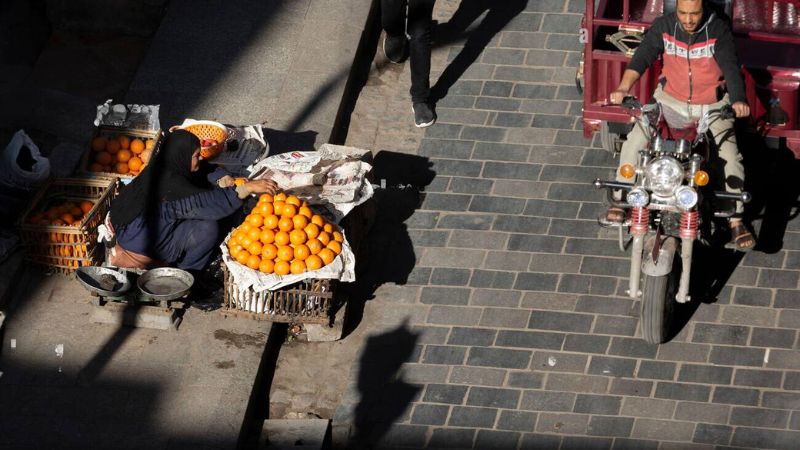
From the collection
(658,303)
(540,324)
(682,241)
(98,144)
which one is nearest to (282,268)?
(540,324)

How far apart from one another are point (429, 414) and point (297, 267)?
130cm

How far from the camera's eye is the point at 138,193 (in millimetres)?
9055

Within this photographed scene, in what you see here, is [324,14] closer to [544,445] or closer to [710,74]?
[710,74]

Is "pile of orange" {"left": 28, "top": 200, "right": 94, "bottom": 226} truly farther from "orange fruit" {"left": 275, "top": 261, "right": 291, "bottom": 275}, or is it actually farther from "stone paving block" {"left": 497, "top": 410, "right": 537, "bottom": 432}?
"stone paving block" {"left": 497, "top": 410, "right": 537, "bottom": 432}

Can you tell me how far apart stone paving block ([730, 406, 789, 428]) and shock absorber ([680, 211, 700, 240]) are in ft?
4.03

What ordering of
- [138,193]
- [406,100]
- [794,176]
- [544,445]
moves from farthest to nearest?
[406,100] < [794,176] < [138,193] < [544,445]

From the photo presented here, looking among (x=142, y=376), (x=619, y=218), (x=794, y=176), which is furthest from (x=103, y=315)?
(x=794, y=176)

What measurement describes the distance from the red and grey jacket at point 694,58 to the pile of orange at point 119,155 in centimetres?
371

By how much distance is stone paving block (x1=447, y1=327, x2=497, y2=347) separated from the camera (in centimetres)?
914

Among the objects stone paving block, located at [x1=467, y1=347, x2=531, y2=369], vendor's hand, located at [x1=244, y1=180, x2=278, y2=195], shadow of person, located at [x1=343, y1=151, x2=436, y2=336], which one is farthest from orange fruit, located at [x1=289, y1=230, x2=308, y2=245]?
stone paving block, located at [x1=467, y1=347, x2=531, y2=369]

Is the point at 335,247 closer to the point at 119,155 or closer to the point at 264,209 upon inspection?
the point at 264,209

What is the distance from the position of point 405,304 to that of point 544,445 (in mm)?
1614

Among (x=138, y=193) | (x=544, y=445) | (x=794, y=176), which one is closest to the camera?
(x=544, y=445)

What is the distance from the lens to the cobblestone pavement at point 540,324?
8562mm
